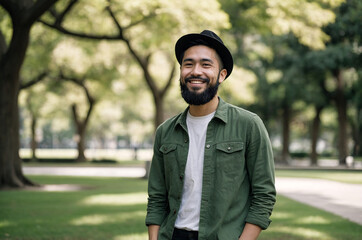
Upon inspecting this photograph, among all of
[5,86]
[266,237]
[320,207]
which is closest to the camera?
[266,237]

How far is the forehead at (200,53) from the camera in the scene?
2.99 metres

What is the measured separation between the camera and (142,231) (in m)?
8.96

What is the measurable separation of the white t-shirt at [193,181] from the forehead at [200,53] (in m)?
0.34

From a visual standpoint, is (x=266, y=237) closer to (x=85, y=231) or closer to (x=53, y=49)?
(x=85, y=231)

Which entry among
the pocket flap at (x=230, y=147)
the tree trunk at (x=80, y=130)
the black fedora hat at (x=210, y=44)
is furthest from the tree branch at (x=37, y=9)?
the tree trunk at (x=80, y=130)

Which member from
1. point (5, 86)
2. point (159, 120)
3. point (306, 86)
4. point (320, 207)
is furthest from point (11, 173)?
point (306, 86)

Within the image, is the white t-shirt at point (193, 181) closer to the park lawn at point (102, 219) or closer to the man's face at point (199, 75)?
the man's face at point (199, 75)

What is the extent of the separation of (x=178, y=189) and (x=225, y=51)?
84cm

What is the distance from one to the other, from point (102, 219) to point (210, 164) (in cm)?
787

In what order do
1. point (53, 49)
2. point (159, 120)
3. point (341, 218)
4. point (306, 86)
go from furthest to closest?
point (306, 86)
point (53, 49)
point (159, 120)
point (341, 218)

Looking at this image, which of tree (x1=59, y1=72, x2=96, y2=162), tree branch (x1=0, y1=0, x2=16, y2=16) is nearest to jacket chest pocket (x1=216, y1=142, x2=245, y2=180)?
tree branch (x1=0, y1=0, x2=16, y2=16)

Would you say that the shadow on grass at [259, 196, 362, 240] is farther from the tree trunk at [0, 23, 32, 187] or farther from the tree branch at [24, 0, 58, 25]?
the tree trunk at [0, 23, 32, 187]

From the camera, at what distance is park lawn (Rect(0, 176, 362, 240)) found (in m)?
8.68

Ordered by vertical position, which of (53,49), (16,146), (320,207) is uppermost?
(53,49)
